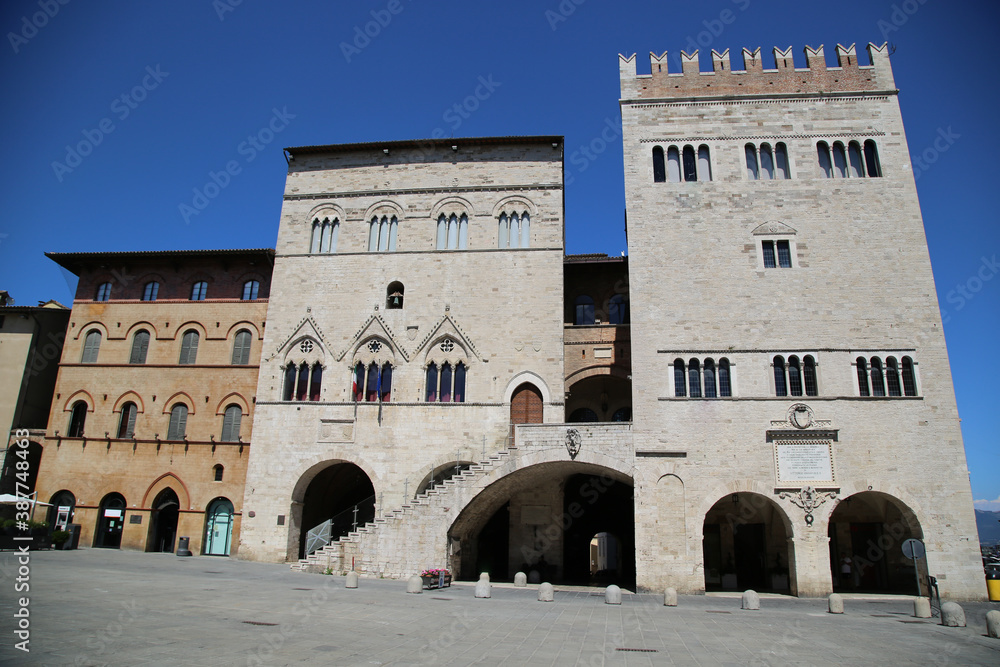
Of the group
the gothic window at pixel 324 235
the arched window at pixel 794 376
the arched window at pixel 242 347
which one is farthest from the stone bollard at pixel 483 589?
the gothic window at pixel 324 235

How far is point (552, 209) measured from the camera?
29.2m

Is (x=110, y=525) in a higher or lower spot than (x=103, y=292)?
lower

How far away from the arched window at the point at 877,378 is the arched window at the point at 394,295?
19.8 metres

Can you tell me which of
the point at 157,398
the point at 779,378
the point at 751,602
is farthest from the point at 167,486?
the point at 779,378

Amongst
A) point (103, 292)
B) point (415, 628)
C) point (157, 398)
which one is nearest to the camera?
point (415, 628)

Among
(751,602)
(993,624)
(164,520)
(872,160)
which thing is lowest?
(751,602)

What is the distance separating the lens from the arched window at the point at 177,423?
29953mm

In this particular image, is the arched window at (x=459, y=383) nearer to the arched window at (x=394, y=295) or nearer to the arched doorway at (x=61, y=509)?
the arched window at (x=394, y=295)

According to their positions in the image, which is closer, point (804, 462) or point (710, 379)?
point (804, 462)

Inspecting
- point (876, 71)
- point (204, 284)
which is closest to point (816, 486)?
point (876, 71)

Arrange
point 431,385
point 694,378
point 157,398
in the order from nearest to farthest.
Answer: point 694,378 < point 431,385 < point 157,398

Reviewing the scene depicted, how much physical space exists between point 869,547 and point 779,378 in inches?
323

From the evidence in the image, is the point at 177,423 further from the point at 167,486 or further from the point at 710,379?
the point at 710,379

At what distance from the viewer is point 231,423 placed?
2967cm
